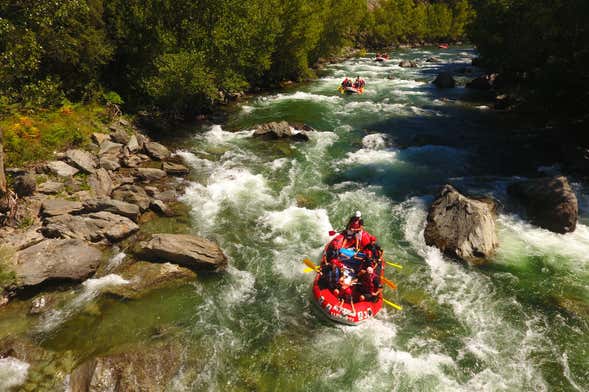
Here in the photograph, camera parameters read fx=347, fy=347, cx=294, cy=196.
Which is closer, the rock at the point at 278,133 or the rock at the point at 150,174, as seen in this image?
the rock at the point at 150,174

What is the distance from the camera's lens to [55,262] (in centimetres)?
1043

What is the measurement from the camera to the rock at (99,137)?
17.8 m

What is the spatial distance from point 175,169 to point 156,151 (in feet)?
7.75

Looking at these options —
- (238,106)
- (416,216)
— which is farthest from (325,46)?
(416,216)

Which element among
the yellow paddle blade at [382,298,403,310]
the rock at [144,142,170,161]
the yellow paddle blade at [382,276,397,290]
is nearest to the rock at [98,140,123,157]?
the rock at [144,142,170,161]

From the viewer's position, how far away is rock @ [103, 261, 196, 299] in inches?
411

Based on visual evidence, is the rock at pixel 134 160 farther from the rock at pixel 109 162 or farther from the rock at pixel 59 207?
the rock at pixel 59 207

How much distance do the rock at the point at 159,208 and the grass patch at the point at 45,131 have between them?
5.46 meters

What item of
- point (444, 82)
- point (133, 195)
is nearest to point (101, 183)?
point (133, 195)

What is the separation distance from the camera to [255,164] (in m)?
19.5

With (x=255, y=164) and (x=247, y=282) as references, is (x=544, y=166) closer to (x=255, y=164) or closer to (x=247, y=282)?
(x=255, y=164)

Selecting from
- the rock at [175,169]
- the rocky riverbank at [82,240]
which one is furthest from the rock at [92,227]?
the rock at [175,169]

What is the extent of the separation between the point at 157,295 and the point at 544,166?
20.7 m

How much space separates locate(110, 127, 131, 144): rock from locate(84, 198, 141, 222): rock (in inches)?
262
